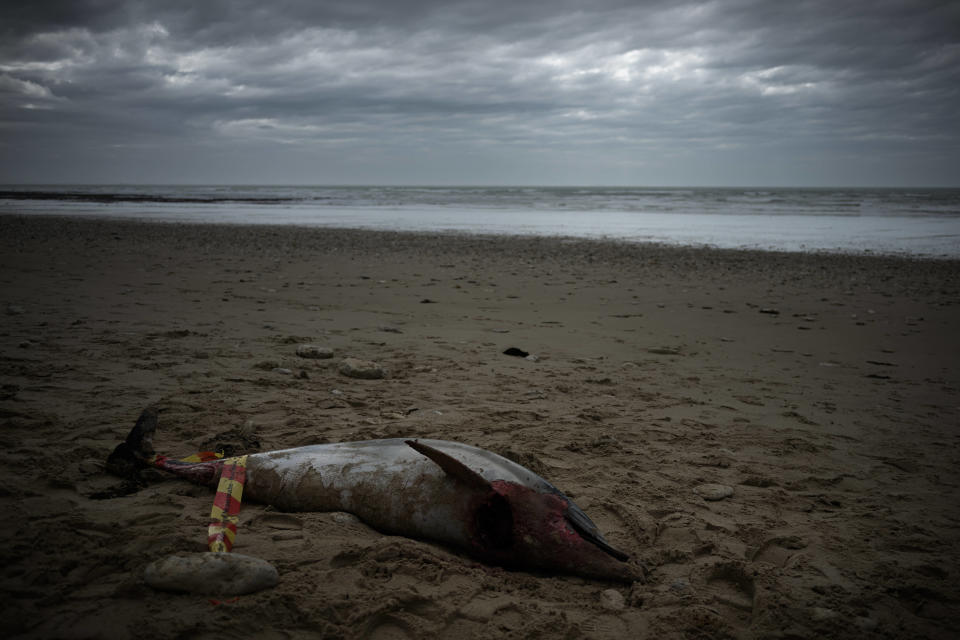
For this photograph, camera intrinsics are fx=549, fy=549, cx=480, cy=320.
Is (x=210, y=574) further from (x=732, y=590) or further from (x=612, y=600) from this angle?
(x=732, y=590)

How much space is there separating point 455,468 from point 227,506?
115 cm

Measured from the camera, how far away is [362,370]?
487 centimetres

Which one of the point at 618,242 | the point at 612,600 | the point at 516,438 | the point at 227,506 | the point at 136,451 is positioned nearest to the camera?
the point at 612,600

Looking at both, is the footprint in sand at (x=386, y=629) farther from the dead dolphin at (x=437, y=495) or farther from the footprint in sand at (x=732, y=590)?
the footprint in sand at (x=732, y=590)

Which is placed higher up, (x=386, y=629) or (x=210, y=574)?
(x=210, y=574)

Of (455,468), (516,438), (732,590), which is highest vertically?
(455,468)

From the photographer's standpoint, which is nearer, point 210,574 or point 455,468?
point 210,574

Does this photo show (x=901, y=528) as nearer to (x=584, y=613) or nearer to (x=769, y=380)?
(x=584, y=613)

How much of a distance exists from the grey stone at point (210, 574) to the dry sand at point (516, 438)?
0.05m

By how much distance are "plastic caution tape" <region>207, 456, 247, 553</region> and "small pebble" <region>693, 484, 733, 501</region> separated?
2.43m

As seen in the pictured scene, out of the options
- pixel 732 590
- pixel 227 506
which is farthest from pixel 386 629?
pixel 732 590

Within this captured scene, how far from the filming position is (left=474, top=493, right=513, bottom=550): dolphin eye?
7.78 ft

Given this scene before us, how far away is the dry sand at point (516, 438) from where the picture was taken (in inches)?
82.0

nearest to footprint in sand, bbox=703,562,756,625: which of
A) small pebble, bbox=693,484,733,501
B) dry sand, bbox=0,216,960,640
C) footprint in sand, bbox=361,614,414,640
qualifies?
dry sand, bbox=0,216,960,640
